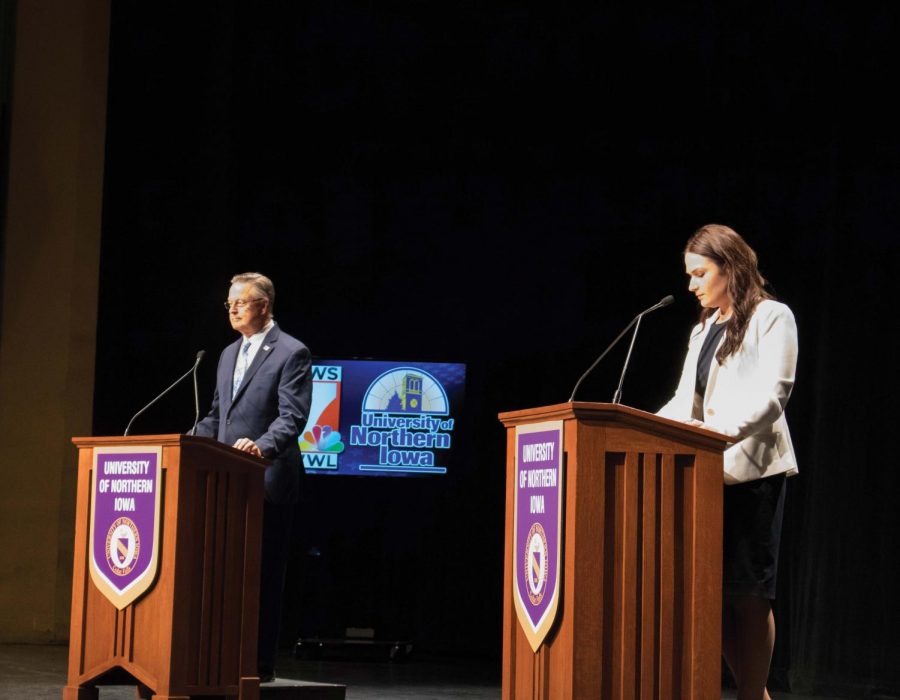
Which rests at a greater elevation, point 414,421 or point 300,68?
point 300,68

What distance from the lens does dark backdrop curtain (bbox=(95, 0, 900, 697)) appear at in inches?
226

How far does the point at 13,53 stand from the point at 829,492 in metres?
4.86

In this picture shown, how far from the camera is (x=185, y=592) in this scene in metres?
3.73

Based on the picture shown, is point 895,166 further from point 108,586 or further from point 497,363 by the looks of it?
point 108,586

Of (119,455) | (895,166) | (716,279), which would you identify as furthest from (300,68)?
(716,279)

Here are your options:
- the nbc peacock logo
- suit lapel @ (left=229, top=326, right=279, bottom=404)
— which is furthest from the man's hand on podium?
the nbc peacock logo

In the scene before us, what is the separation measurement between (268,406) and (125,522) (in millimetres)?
784

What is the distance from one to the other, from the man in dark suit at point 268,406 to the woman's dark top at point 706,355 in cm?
156

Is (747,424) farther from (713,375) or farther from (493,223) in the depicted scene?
(493,223)

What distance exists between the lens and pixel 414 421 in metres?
7.70

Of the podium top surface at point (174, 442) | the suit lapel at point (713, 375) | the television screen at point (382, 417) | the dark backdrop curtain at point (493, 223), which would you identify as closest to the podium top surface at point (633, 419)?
the suit lapel at point (713, 375)

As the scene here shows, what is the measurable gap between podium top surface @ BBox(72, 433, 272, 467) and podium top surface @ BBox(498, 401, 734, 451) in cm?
127

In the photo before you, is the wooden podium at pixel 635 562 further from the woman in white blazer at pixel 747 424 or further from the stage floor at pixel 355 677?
the stage floor at pixel 355 677

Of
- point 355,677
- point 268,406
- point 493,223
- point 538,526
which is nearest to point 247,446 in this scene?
point 268,406
